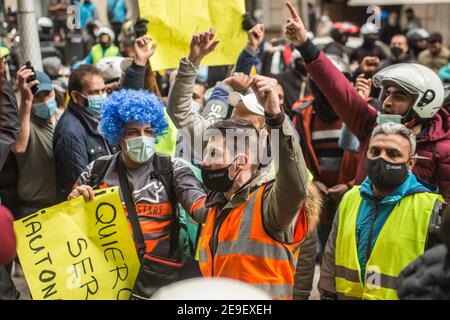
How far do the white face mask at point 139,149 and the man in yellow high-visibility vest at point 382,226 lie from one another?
1.12m

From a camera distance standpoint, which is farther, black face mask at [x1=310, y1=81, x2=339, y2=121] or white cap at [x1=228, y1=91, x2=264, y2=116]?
black face mask at [x1=310, y1=81, x2=339, y2=121]

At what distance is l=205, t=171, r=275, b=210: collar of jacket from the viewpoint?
138 inches

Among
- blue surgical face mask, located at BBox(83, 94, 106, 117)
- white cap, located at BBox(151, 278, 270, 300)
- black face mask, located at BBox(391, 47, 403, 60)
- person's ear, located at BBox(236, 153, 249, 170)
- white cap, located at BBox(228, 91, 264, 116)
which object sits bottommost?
black face mask, located at BBox(391, 47, 403, 60)

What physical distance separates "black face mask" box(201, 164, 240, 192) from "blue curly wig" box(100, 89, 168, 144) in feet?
3.24

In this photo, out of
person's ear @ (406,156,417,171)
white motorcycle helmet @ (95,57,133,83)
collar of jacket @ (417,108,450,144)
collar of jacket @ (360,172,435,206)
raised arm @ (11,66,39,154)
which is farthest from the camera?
white motorcycle helmet @ (95,57,133,83)

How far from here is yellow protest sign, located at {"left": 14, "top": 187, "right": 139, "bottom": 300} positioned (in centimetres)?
399

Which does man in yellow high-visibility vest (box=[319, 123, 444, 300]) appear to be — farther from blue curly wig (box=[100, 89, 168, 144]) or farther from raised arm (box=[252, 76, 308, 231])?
blue curly wig (box=[100, 89, 168, 144])

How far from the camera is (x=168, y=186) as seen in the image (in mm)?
4320

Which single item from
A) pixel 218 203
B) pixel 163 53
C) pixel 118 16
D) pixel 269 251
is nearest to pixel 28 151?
pixel 163 53

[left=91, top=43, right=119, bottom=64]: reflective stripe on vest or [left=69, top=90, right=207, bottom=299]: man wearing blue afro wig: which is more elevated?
[left=69, top=90, right=207, bottom=299]: man wearing blue afro wig

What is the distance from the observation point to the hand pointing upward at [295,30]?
4.75 m

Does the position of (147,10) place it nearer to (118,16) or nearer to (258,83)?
(258,83)

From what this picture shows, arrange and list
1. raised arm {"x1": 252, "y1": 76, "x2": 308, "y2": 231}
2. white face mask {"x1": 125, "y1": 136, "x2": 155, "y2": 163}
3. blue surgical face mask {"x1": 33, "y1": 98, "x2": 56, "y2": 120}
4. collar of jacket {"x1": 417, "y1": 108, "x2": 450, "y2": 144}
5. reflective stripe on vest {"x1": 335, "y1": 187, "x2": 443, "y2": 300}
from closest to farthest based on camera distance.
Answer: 1. raised arm {"x1": 252, "y1": 76, "x2": 308, "y2": 231}
2. reflective stripe on vest {"x1": 335, "y1": 187, "x2": 443, "y2": 300}
3. white face mask {"x1": 125, "y1": 136, "x2": 155, "y2": 163}
4. collar of jacket {"x1": 417, "y1": 108, "x2": 450, "y2": 144}
5. blue surgical face mask {"x1": 33, "y1": 98, "x2": 56, "y2": 120}

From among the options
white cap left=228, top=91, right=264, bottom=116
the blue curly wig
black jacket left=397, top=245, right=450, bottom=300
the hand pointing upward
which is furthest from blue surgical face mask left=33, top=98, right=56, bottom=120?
black jacket left=397, top=245, right=450, bottom=300
